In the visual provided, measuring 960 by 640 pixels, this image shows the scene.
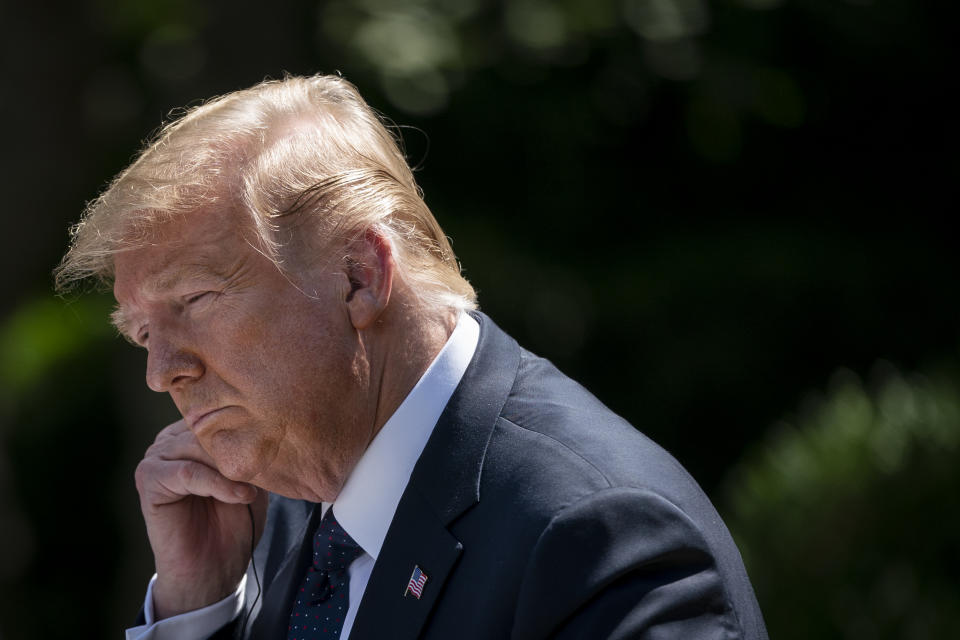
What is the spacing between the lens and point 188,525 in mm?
2438

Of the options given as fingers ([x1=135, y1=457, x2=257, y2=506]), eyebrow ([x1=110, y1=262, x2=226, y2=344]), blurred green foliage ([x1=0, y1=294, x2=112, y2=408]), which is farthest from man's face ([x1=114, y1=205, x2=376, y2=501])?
blurred green foliage ([x1=0, y1=294, x2=112, y2=408])

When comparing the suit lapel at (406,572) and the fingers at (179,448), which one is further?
the fingers at (179,448)

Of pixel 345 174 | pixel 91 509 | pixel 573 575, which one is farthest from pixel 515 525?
pixel 91 509

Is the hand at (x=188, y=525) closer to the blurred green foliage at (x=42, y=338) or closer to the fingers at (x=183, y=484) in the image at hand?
the fingers at (x=183, y=484)

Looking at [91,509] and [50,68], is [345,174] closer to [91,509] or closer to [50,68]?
[50,68]

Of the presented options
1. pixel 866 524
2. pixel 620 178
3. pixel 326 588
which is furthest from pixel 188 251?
pixel 620 178

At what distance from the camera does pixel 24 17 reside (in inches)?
252

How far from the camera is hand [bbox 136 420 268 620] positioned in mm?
2354

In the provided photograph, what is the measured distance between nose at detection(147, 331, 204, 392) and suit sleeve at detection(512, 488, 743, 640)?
70cm

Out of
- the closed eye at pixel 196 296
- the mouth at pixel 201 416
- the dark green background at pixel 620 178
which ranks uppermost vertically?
the closed eye at pixel 196 296

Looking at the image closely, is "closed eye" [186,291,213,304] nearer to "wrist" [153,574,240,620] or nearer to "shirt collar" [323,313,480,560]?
"shirt collar" [323,313,480,560]

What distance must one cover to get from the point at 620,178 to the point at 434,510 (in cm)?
558

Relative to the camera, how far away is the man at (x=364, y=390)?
70.7 inches

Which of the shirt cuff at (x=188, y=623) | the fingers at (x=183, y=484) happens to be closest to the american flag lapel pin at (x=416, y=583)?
the fingers at (x=183, y=484)
